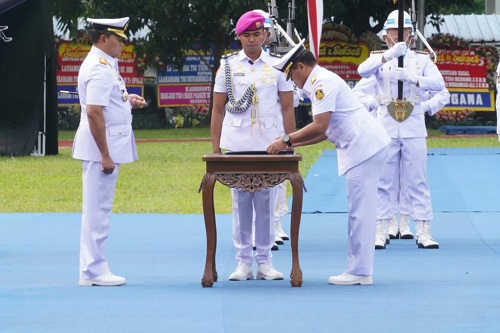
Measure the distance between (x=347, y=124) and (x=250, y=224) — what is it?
1.07 m

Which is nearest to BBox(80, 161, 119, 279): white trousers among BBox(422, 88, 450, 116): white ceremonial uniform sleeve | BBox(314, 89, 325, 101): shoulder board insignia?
BBox(314, 89, 325, 101): shoulder board insignia

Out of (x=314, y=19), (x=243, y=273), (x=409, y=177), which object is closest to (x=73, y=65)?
(x=314, y=19)

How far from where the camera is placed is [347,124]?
30.5 feet

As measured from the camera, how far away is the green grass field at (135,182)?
16.0m

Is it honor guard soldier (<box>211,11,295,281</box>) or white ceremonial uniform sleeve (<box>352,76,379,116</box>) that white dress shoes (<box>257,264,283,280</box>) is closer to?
honor guard soldier (<box>211,11,295,281</box>)

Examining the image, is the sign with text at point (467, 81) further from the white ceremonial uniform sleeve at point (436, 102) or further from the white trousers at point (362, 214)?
the white trousers at point (362, 214)

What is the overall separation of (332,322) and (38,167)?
1548 cm

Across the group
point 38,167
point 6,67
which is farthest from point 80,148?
point 6,67

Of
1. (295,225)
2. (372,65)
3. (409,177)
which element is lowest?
(295,225)

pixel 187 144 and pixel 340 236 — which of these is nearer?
pixel 340 236

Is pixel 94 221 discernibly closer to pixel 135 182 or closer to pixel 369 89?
pixel 369 89

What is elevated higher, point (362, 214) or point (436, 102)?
point (436, 102)

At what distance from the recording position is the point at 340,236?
12719 millimetres

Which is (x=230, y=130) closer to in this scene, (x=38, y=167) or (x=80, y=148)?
(x=80, y=148)
